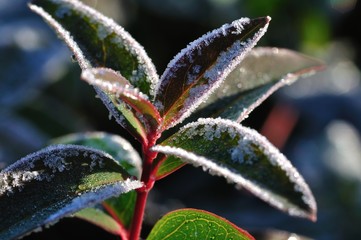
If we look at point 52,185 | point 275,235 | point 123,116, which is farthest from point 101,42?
point 275,235

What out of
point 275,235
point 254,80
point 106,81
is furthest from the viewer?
A: point 275,235

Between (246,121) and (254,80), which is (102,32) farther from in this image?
(246,121)

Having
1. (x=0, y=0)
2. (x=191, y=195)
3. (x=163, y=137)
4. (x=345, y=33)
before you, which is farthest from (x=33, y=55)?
(x=345, y=33)

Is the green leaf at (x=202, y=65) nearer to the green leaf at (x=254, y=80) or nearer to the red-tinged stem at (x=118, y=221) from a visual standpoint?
the green leaf at (x=254, y=80)

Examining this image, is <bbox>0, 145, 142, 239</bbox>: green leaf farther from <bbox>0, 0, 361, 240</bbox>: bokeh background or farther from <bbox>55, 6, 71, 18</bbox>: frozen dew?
<bbox>0, 0, 361, 240</bbox>: bokeh background

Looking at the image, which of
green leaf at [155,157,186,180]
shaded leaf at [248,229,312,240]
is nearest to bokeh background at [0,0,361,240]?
shaded leaf at [248,229,312,240]

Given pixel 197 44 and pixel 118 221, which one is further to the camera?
pixel 118 221
